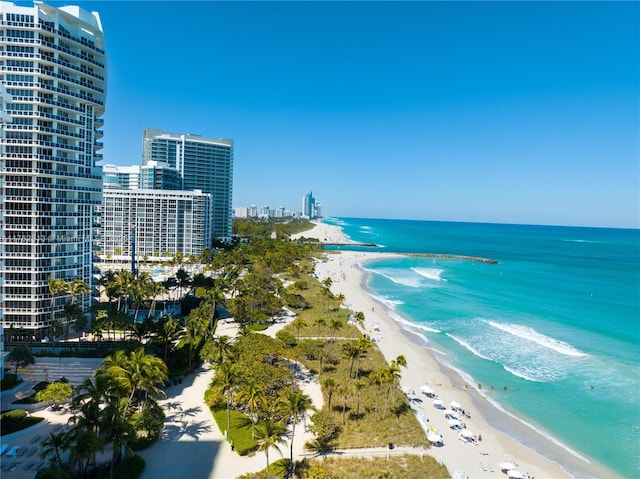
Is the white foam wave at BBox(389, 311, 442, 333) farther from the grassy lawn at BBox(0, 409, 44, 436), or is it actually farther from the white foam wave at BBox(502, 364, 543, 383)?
the grassy lawn at BBox(0, 409, 44, 436)

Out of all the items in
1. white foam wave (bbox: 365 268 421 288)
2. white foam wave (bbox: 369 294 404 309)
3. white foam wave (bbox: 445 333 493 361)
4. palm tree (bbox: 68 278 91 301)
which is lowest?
white foam wave (bbox: 445 333 493 361)

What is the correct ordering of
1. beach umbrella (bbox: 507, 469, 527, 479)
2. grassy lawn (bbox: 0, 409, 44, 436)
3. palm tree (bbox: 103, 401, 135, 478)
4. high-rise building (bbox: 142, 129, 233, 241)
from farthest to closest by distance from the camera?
high-rise building (bbox: 142, 129, 233, 241), grassy lawn (bbox: 0, 409, 44, 436), beach umbrella (bbox: 507, 469, 527, 479), palm tree (bbox: 103, 401, 135, 478)

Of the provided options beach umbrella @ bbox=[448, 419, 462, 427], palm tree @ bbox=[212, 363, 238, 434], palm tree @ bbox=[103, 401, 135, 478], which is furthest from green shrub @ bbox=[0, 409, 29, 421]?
beach umbrella @ bbox=[448, 419, 462, 427]

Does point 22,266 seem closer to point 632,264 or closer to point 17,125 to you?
point 17,125

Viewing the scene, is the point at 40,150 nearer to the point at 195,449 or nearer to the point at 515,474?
the point at 195,449

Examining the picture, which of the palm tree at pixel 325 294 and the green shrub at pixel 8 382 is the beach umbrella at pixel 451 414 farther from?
the green shrub at pixel 8 382

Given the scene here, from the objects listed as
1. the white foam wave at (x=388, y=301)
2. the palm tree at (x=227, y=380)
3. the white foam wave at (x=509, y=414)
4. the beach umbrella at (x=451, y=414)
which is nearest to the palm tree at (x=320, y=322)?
the white foam wave at (x=509, y=414)

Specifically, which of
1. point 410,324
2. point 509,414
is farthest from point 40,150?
point 509,414
